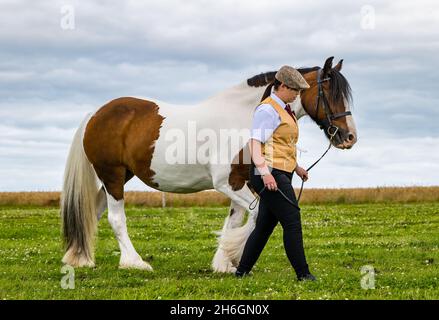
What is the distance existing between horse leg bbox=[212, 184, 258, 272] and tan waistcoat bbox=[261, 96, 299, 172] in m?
1.32

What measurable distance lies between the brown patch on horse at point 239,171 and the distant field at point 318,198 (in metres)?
21.6

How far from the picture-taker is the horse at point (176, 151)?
866 cm

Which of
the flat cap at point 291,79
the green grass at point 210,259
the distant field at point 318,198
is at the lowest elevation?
the distant field at point 318,198

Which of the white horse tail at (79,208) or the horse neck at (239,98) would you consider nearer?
the horse neck at (239,98)


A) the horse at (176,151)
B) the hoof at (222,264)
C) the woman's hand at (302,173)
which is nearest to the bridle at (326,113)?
the horse at (176,151)

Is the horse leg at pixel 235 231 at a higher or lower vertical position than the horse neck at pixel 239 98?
lower

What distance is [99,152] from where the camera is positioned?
10.5 m

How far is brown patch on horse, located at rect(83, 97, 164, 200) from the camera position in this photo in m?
9.94

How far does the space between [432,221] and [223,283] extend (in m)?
13.7

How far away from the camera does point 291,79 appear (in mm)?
7652

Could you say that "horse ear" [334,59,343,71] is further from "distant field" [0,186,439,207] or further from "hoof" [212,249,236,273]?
"distant field" [0,186,439,207]

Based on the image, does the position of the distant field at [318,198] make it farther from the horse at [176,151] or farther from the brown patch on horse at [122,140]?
the brown patch on horse at [122,140]

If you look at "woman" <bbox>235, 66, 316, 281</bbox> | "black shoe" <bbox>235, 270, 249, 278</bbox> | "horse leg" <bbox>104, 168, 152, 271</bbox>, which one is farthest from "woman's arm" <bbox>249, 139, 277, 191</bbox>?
"horse leg" <bbox>104, 168, 152, 271</bbox>

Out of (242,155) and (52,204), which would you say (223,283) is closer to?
(242,155)
